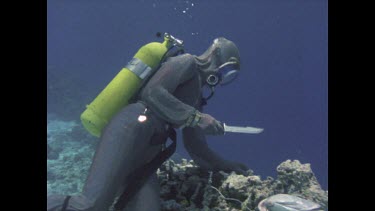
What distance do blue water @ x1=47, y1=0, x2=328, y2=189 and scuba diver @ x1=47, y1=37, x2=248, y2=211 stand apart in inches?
1073

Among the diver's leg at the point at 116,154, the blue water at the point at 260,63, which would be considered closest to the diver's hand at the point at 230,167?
the diver's leg at the point at 116,154

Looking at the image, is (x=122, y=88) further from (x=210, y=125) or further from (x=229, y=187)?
(x=229, y=187)

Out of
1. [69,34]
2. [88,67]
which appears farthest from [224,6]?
[69,34]

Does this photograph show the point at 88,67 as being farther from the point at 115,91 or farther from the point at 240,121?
the point at 115,91

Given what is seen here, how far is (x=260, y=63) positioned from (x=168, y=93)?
196 ft

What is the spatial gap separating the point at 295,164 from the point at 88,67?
47.9m

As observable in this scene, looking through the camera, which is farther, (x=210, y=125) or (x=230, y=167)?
(x=230, y=167)

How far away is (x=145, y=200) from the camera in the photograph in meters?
4.24

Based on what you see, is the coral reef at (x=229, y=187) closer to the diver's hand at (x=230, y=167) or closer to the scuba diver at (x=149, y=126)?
the diver's hand at (x=230, y=167)

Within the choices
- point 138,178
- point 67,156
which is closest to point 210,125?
→ point 138,178

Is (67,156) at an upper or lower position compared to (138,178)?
upper

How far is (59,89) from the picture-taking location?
22.7m

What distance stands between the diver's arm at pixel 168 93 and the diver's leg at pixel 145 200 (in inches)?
33.1

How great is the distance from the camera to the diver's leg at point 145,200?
4.23 m
